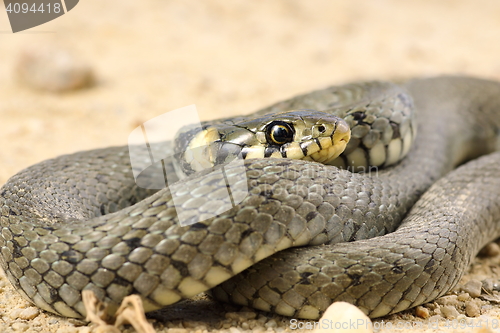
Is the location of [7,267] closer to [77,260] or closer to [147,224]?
[77,260]

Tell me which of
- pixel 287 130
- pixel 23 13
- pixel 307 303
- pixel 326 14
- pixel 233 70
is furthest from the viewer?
pixel 326 14

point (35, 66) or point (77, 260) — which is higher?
point (35, 66)

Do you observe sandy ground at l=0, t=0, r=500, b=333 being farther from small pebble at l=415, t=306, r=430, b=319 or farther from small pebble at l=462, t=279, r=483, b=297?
small pebble at l=415, t=306, r=430, b=319

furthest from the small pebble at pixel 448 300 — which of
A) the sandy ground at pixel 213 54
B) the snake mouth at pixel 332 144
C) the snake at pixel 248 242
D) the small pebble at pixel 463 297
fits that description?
the snake mouth at pixel 332 144

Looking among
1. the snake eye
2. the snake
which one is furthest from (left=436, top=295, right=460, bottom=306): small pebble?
the snake eye

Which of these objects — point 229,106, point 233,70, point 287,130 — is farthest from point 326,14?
point 287,130

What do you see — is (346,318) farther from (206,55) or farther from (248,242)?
(206,55)

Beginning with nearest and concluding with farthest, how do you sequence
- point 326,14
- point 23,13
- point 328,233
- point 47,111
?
point 328,233 < point 47,111 < point 23,13 < point 326,14

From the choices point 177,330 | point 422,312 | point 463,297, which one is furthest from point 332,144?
point 177,330
